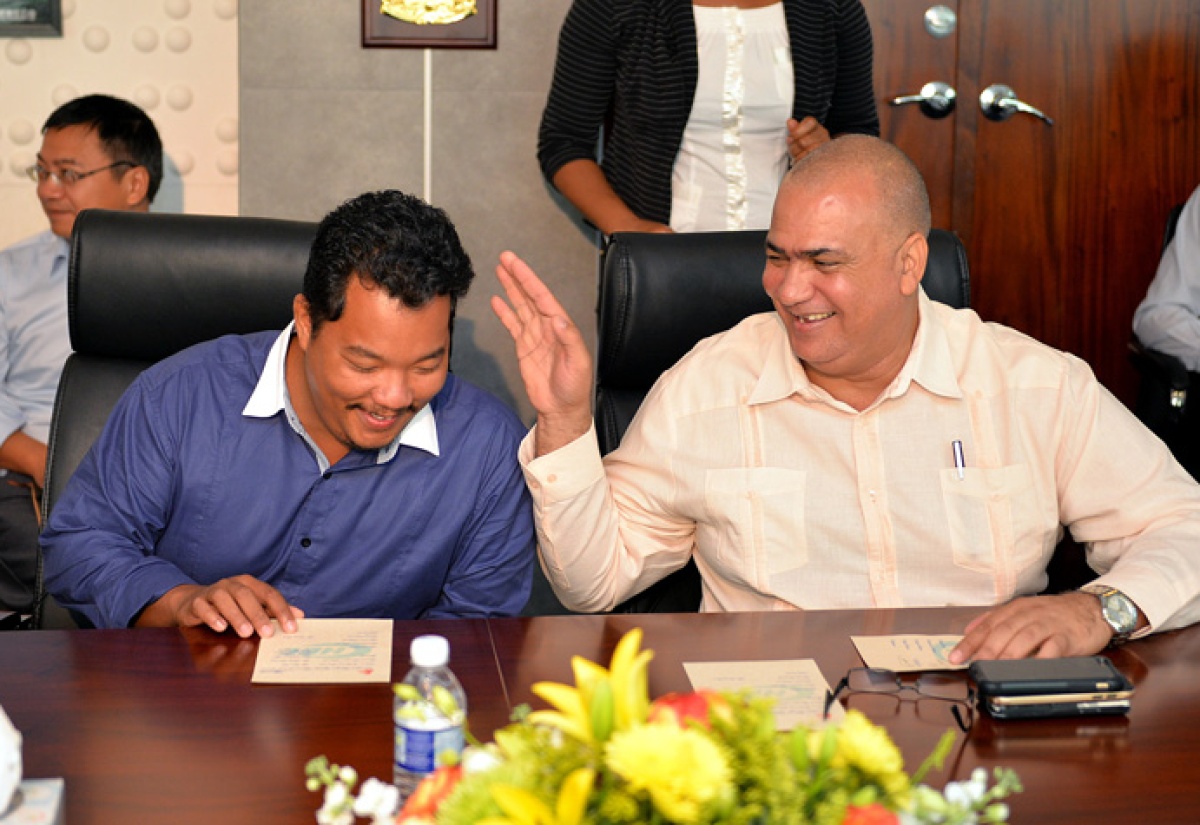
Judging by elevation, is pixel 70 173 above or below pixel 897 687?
above

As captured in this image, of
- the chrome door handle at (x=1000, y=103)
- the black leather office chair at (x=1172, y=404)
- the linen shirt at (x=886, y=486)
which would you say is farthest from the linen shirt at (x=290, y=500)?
the chrome door handle at (x=1000, y=103)

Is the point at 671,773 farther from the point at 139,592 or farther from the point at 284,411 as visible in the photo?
the point at 284,411

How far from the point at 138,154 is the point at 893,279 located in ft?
5.77

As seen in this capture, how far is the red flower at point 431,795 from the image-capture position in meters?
0.82

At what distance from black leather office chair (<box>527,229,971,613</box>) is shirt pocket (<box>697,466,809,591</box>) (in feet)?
0.67

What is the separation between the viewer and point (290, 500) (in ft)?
6.38

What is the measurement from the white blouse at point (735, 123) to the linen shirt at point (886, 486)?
900 mm

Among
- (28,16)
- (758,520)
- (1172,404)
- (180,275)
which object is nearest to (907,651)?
(758,520)

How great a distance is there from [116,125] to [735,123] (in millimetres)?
1297

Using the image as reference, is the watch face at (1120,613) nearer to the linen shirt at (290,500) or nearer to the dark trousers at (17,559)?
the linen shirt at (290,500)

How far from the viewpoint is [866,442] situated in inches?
80.3

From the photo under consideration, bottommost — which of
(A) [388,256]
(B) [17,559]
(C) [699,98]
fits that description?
(B) [17,559]

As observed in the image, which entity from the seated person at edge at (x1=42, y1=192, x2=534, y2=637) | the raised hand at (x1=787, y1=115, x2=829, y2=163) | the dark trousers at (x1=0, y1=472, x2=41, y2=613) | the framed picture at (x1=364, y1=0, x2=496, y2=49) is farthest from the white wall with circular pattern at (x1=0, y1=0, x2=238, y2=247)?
the seated person at edge at (x1=42, y1=192, x2=534, y2=637)

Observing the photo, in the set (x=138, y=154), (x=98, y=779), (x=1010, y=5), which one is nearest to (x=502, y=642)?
(x=98, y=779)
